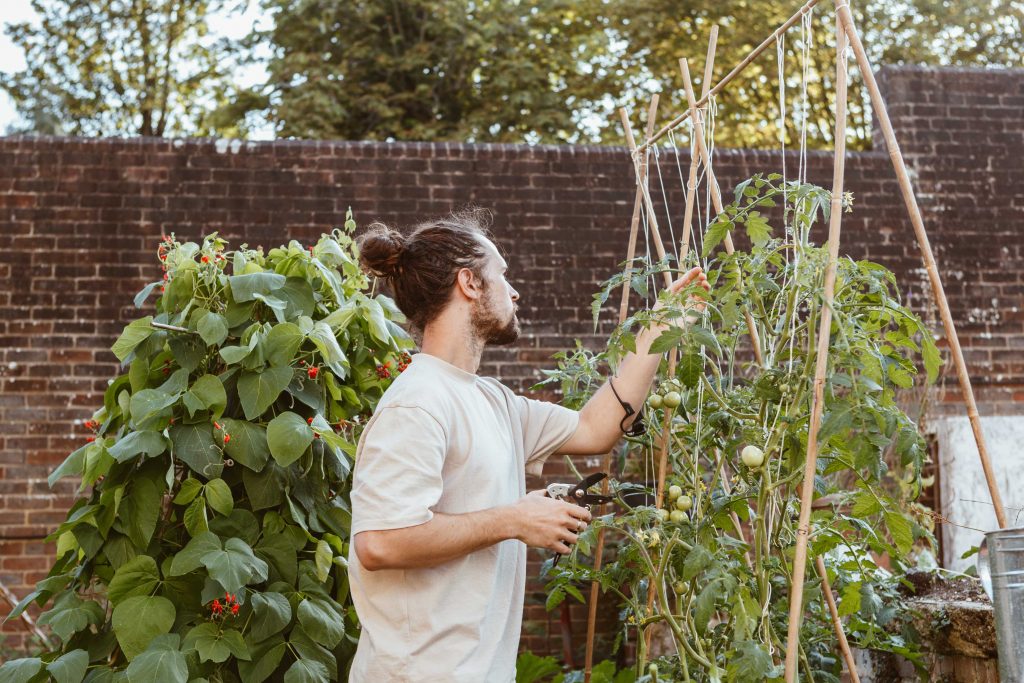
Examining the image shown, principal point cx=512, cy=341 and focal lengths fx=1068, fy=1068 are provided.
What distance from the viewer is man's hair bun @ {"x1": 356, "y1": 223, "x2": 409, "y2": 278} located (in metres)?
2.07

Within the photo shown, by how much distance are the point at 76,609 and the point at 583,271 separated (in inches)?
123

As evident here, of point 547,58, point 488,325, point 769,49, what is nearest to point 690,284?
point 488,325

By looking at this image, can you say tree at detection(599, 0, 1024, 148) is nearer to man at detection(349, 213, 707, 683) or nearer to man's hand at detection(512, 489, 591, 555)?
man at detection(349, 213, 707, 683)

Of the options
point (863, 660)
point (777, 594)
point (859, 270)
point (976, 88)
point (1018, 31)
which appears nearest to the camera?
point (859, 270)

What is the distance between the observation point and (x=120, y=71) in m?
11.9

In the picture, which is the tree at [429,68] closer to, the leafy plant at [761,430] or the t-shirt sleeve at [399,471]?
the leafy plant at [761,430]

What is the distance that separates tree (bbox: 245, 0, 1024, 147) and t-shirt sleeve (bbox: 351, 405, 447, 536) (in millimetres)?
8619

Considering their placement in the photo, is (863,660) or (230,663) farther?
(863,660)

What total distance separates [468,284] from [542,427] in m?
0.36

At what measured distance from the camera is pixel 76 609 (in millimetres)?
2582

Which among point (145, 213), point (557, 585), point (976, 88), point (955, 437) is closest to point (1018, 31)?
point (976, 88)

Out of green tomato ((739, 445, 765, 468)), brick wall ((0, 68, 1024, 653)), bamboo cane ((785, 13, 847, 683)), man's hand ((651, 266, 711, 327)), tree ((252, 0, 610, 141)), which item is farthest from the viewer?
tree ((252, 0, 610, 141))

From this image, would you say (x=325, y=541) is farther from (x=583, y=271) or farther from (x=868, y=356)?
(x=583, y=271)

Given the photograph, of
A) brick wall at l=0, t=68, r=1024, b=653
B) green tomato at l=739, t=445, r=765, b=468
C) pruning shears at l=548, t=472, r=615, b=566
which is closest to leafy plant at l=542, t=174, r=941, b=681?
green tomato at l=739, t=445, r=765, b=468
